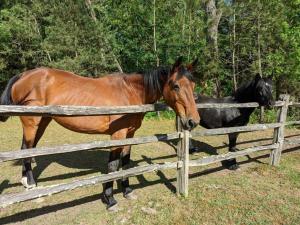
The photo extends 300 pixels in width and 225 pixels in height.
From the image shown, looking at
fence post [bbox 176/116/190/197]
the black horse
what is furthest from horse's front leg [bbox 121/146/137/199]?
the black horse

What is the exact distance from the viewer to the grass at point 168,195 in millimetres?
3881

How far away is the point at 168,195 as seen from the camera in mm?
4555

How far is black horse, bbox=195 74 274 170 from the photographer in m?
5.80

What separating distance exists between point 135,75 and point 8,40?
566 inches

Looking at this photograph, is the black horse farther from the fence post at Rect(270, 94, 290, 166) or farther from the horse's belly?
the horse's belly

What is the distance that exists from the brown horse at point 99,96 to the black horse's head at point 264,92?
2663mm

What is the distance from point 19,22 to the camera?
14.9 metres

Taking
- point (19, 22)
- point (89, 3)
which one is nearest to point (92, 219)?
point (89, 3)

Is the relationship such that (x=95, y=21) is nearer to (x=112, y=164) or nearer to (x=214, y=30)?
(x=214, y=30)

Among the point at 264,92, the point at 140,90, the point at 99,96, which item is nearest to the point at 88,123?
the point at 99,96

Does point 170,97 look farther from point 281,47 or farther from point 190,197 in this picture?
point 281,47

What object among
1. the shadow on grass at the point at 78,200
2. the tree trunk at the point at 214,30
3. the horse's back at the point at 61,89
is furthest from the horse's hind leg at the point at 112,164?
the tree trunk at the point at 214,30

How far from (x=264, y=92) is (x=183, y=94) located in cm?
295

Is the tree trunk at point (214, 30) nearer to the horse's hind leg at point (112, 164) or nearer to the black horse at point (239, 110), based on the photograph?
the black horse at point (239, 110)
